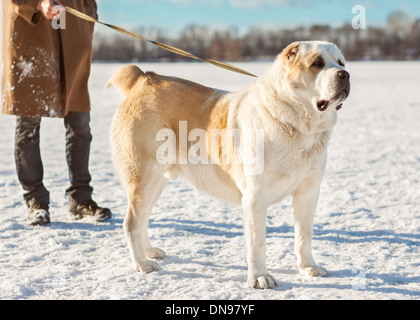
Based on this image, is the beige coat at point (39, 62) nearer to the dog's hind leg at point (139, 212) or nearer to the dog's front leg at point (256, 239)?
the dog's hind leg at point (139, 212)

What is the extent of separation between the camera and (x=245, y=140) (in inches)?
115

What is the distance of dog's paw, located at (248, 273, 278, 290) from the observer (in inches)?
113

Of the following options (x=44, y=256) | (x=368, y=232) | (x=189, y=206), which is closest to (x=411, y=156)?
(x=368, y=232)

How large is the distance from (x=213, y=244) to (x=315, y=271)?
0.96 metres

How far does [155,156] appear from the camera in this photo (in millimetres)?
3264

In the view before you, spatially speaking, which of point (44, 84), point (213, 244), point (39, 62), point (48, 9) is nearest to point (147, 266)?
point (213, 244)

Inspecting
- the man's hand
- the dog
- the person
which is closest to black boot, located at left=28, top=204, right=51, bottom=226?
the person

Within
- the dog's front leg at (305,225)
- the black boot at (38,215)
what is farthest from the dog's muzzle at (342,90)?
the black boot at (38,215)

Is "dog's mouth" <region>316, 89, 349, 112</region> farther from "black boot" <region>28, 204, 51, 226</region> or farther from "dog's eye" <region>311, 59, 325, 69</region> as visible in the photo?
"black boot" <region>28, 204, 51, 226</region>

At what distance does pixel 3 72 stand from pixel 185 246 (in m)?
2.28

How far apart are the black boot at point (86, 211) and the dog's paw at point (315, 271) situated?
6.61 ft

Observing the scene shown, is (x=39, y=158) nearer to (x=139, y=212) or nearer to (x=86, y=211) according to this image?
(x=86, y=211)

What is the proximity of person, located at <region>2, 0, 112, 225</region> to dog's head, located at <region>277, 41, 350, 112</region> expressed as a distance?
2.14m

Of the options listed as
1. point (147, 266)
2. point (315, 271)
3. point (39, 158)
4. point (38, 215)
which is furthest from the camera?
point (39, 158)
